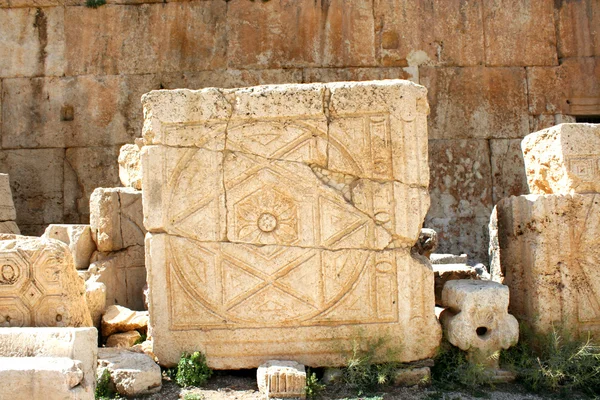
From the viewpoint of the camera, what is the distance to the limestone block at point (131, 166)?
642 cm

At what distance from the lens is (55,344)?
315cm

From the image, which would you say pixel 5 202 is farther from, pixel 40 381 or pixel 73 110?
pixel 40 381

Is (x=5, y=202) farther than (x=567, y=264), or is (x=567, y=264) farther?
(x=5, y=202)

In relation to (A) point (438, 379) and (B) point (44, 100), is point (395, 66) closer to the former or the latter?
(B) point (44, 100)

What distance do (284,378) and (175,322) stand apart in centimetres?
84

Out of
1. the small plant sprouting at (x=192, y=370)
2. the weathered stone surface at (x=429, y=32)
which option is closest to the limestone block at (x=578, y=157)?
the small plant sprouting at (x=192, y=370)

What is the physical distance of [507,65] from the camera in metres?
8.71

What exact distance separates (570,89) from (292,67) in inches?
159

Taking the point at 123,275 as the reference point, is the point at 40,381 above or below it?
below

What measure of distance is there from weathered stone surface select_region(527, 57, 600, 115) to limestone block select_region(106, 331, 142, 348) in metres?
6.55

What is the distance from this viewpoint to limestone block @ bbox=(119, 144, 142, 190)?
6422 millimetres

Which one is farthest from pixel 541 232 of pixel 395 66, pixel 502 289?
Result: pixel 395 66

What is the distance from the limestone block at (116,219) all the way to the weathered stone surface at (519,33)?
554 centimetres

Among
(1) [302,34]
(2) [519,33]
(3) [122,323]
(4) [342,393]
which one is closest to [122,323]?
(3) [122,323]
